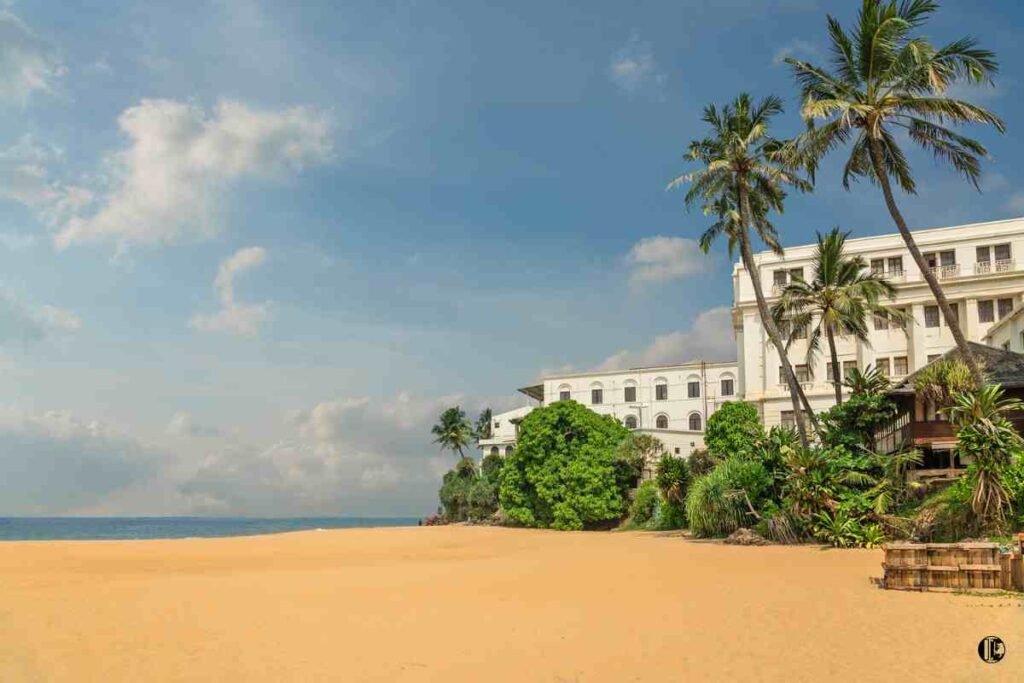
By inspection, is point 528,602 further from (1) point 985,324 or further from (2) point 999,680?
(1) point 985,324

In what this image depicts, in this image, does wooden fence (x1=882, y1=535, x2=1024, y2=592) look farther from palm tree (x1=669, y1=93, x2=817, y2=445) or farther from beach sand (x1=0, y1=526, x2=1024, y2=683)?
palm tree (x1=669, y1=93, x2=817, y2=445)

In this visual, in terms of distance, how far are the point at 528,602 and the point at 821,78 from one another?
71.4 ft

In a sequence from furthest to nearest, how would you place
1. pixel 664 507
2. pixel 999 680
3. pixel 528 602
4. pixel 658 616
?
pixel 664 507
pixel 528 602
pixel 658 616
pixel 999 680

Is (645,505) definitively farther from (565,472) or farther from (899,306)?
(899,306)

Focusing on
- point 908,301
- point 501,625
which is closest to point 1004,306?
point 908,301

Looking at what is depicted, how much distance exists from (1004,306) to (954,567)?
151 ft

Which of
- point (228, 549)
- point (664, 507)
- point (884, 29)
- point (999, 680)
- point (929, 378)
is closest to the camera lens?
point (999, 680)

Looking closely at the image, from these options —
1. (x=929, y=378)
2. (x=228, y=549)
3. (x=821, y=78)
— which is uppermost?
(x=821, y=78)

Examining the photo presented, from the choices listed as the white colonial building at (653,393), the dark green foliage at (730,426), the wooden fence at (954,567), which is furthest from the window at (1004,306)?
the wooden fence at (954,567)

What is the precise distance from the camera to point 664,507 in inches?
1615

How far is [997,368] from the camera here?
31.1 m

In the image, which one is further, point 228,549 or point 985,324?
point 985,324

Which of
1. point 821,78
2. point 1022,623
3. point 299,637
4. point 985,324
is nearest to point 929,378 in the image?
point 821,78

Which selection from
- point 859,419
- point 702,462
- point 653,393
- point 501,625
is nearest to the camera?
point 501,625
